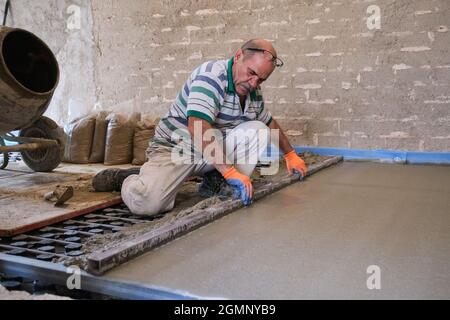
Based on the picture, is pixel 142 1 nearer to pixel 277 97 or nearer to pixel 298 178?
pixel 277 97

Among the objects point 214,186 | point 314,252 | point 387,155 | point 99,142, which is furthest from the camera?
point 387,155

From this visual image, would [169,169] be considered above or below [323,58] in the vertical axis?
below

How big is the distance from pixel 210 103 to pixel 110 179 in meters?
0.82

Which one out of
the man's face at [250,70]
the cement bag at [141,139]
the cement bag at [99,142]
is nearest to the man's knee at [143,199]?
the man's face at [250,70]

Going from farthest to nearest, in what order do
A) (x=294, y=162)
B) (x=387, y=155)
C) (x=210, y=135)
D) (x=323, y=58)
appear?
1. (x=323, y=58)
2. (x=387, y=155)
3. (x=294, y=162)
4. (x=210, y=135)

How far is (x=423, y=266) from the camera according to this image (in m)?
1.34

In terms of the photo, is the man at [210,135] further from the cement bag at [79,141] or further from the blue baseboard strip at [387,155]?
the blue baseboard strip at [387,155]

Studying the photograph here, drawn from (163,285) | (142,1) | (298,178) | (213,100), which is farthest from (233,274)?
(142,1)

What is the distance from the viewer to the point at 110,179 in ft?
8.14

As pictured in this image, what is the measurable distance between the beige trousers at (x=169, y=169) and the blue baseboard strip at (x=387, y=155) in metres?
1.79

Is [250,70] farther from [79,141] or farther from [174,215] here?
[79,141]

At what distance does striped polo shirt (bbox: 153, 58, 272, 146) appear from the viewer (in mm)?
2031

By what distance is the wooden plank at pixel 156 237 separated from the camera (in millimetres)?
1289

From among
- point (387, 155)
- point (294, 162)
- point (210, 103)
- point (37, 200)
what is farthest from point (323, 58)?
point (37, 200)
